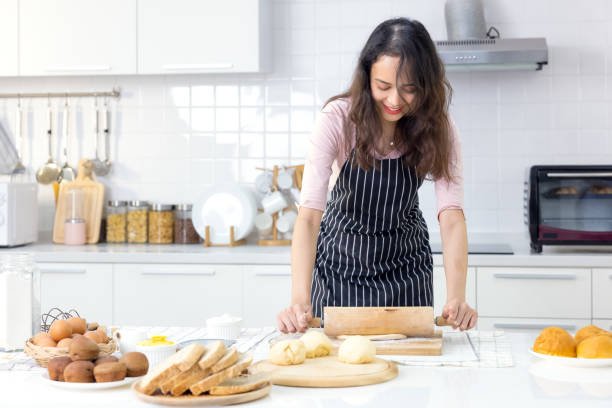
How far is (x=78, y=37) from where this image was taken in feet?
10.7

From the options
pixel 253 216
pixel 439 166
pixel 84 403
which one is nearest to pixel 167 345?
pixel 84 403

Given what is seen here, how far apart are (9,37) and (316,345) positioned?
2.53m

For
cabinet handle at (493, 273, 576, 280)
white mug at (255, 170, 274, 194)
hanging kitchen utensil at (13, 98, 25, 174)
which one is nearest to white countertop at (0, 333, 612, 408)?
cabinet handle at (493, 273, 576, 280)

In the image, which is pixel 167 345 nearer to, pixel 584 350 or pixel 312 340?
pixel 312 340

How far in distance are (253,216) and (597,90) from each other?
1.59 metres

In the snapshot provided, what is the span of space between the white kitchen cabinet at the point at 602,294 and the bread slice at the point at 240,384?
6.17 ft

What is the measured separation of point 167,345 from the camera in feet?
4.54

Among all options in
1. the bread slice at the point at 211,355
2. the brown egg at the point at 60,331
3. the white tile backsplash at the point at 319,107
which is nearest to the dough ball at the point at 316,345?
the bread slice at the point at 211,355

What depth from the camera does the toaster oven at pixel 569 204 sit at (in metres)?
2.85

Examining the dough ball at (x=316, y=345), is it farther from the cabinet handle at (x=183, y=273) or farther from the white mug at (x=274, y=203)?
the white mug at (x=274, y=203)

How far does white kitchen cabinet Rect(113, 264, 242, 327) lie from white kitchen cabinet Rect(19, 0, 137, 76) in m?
0.90

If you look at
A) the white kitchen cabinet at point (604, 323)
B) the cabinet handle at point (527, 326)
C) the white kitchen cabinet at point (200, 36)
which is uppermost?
the white kitchen cabinet at point (200, 36)

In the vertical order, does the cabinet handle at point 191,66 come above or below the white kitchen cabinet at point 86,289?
above

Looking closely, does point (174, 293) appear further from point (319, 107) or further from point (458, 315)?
point (458, 315)
